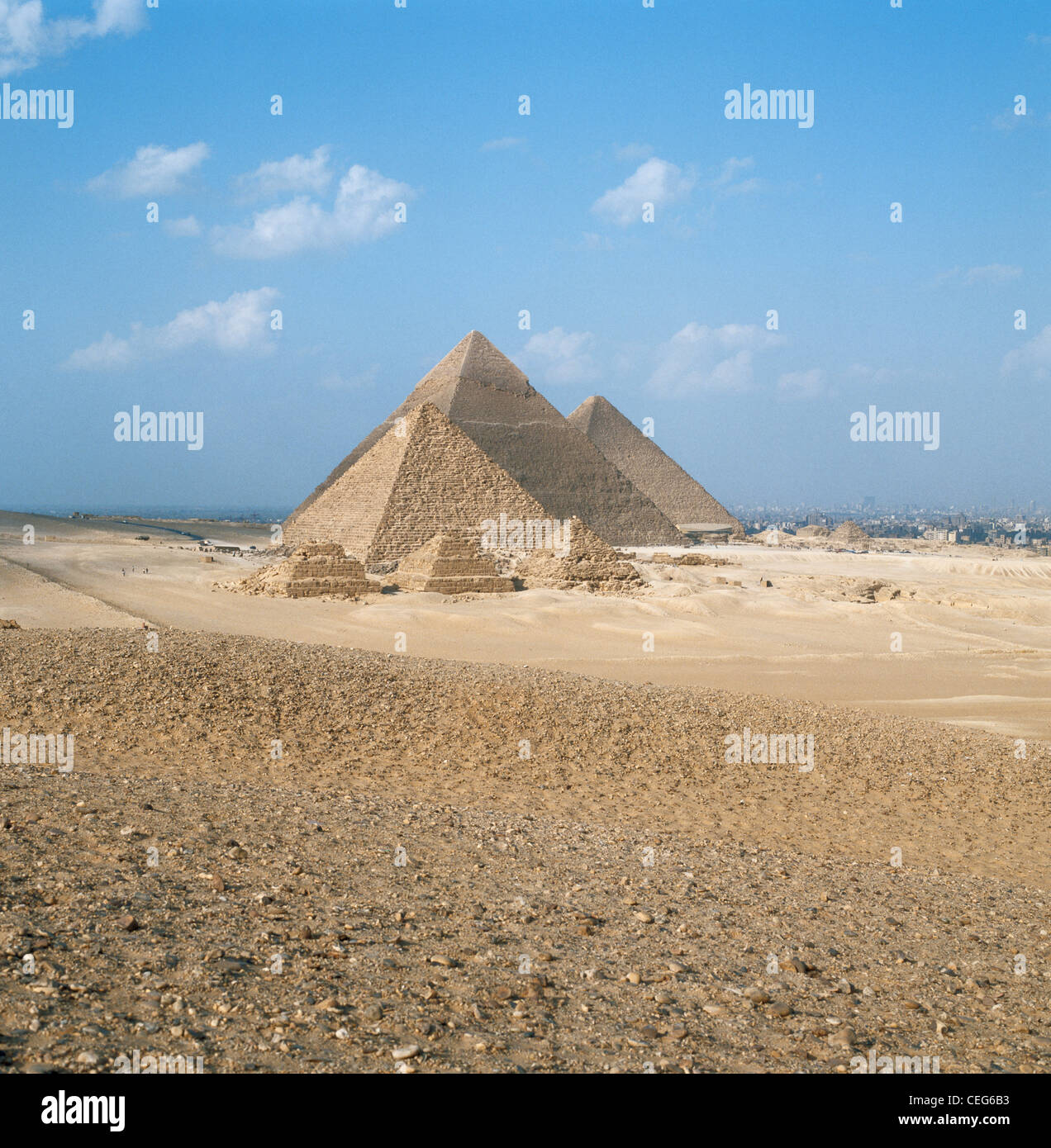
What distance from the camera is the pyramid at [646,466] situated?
65.0 metres

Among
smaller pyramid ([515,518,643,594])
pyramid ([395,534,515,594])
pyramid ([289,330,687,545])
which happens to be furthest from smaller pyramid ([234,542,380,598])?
pyramid ([289,330,687,545])

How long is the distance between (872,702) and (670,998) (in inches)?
355

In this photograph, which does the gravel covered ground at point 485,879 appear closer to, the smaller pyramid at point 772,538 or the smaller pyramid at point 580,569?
the smaller pyramid at point 580,569

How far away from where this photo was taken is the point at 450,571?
24000 mm

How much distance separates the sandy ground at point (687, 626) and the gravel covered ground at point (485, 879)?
4.14 m

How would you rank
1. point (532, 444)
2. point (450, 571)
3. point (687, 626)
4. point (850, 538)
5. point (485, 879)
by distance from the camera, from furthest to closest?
1. point (850, 538)
2. point (532, 444)
3. point (450, 571)
4. point (687, 626)
5. point (485, 879)

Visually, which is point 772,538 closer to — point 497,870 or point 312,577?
point 312,577

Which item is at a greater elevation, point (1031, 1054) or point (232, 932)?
point (232, 932)

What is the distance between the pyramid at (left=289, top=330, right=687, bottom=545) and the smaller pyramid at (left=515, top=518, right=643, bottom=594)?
2309cm

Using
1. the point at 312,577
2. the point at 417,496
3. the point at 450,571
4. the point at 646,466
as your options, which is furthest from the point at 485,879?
the point at 646,466

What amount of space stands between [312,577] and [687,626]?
9812mm
